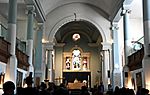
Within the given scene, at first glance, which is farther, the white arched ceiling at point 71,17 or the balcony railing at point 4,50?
the white arched ceiling at point 71,17

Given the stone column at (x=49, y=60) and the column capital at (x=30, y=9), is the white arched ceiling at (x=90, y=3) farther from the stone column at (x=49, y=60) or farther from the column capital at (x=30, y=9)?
the column capital at (x=30, y=9)

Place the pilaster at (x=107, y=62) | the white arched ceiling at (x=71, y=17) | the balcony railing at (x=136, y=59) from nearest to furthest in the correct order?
the balcony railing at (x=136, y=59)
the white arched ceiling at (x=71, y=17)
the pilaster at (x=107, y=62)

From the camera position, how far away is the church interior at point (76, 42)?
1134cm

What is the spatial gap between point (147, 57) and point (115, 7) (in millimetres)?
8178

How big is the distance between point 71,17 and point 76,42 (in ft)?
36.0

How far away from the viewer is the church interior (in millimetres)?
11344

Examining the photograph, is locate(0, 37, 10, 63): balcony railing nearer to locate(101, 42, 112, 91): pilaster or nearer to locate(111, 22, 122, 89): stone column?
locate(111, 22, 122, 89): stone column

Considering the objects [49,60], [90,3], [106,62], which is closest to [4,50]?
[90,3]

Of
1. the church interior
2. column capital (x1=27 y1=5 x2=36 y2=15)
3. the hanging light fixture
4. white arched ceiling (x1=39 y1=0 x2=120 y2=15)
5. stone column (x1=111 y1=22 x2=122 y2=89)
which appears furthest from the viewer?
the hanging light fixture

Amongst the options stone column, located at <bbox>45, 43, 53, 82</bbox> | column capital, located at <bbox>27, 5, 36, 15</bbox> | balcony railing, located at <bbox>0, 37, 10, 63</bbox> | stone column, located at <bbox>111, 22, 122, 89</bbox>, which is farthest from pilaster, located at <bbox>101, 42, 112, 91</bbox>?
balcony railing, located at <bbox>0, 37, 10, 63</bbox>

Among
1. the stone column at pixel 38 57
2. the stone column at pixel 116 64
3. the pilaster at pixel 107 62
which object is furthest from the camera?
the pilaster at pixel 107 62

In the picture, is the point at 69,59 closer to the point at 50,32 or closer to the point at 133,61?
the point at 50,32

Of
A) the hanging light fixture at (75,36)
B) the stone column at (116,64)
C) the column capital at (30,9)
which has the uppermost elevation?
the hanging light fixture at (75,36)

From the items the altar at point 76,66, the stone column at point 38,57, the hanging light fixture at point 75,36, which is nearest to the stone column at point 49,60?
the stone column at point 38,57
